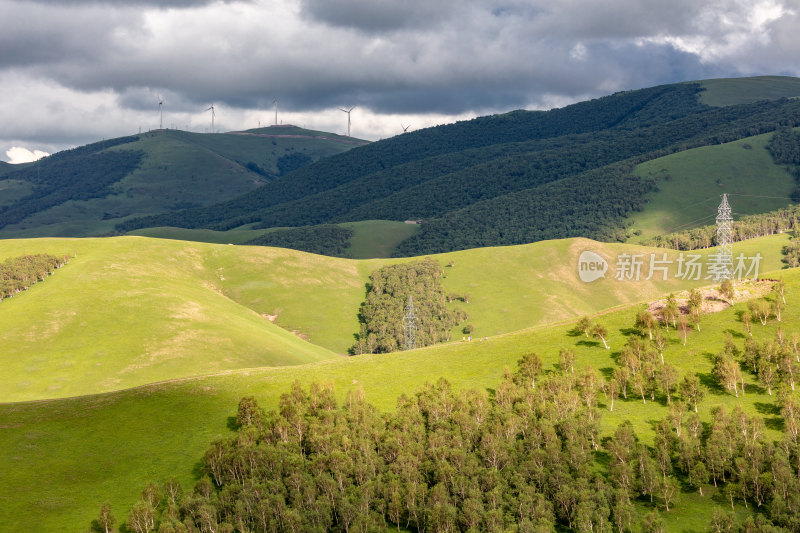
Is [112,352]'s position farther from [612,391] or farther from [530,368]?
[612,391]

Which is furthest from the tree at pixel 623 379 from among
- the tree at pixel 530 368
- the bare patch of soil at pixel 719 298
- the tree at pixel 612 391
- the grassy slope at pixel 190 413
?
the bare patch of soil at pixel 719 298

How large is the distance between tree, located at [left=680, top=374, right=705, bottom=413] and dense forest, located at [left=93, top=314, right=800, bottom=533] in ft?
0.82

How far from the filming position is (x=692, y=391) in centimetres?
11175

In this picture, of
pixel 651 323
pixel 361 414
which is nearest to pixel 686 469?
pixel 651 323

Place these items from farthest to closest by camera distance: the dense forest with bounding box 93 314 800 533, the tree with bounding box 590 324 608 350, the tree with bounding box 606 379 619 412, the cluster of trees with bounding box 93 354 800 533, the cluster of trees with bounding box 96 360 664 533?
1. the tree with bounding box 590 324 608 350
2. the tree with bounding box 606 379 619 412
3. the cluster of trees with bounding box 96 360 664 533
4. the dense forest with bounding box 93 314 800 533
5. the cluster of trees with bounding box 93 354 800 533

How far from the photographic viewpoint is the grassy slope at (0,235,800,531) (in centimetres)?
9449

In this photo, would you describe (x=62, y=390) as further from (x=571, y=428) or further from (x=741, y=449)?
(x=741, y=449)

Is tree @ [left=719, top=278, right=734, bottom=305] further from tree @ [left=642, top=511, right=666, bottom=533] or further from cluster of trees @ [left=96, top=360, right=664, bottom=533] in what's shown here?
tree @ [left=642, top=511, right=666, bottom=533]

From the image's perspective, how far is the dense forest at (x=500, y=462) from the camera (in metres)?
87.6

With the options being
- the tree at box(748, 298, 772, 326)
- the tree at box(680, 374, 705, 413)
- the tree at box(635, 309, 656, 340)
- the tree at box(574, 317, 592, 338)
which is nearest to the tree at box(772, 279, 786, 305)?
the tree at box(748, 298, 772, 326)

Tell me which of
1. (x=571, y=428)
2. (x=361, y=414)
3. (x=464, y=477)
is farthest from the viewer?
(x=361, y=414)

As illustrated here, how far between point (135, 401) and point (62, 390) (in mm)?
53915

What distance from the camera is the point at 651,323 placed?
13450cm

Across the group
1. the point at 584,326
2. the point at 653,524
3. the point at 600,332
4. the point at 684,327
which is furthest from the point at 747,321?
the point at 653,524
